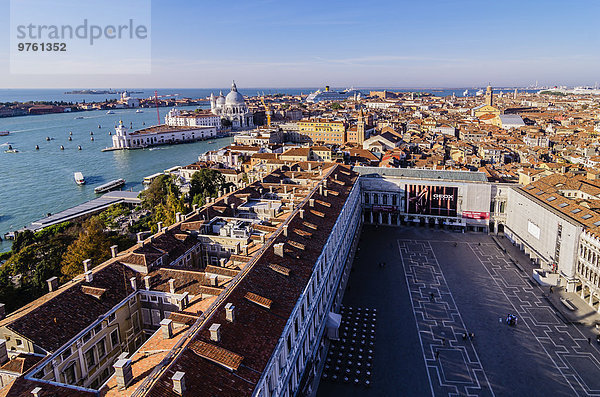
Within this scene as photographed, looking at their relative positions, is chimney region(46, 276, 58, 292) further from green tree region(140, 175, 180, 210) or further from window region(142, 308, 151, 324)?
green tree region(140, 175, 180, 210)

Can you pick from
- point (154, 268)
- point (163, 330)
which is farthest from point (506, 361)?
point (154, 268)

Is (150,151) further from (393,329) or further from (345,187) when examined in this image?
(393,329)

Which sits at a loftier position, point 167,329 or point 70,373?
point 167,329

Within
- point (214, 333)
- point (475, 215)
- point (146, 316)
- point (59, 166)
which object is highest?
point (214, 333)

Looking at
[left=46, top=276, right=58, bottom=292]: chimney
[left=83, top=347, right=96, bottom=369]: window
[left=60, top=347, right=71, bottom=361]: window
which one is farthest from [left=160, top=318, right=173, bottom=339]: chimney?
[left=46, top=276, right=58, bottom=292]: chimney

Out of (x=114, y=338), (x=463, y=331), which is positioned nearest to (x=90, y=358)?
(x=114, y=338)

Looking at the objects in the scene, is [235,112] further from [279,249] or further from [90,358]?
[90,358]

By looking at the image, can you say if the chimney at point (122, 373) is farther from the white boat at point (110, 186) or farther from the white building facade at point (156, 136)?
the white building facade at point (156, 136)
